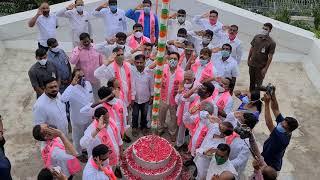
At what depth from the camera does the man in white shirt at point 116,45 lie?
8.06m

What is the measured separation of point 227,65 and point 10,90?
4611 mm

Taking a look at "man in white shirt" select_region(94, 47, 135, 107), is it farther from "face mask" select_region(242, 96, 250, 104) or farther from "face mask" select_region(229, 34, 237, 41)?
"face mask" select_region(229, 34, 237, 41)

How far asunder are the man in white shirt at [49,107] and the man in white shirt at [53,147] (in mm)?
663

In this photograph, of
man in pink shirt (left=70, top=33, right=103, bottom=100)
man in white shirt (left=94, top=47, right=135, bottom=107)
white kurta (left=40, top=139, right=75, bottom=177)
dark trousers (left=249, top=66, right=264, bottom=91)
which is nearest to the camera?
white kurta (left=40, top=139, right=75, bottom=177)

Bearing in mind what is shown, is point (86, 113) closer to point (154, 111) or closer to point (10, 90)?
point (154, 111)

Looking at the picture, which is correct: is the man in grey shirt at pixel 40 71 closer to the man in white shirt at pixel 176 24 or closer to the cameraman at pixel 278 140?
the man in white shirt at pixel 176 24

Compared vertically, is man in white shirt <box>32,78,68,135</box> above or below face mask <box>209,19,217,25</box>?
below

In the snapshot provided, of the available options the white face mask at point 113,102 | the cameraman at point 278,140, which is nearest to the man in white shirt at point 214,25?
the cameraman at point 278,140

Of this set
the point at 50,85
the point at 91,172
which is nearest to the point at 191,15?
the point at 50,85

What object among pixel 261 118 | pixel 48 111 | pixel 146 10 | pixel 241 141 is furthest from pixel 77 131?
pixel 261 118

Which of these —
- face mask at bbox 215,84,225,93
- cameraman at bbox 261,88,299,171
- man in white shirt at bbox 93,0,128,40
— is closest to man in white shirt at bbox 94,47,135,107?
face mask at bbox 215,84,225,93

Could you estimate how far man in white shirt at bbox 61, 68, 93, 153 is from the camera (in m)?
6.86

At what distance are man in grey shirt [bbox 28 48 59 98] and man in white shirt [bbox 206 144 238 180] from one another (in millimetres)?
3199

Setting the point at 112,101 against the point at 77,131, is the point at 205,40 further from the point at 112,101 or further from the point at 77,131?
the point at 77,131
